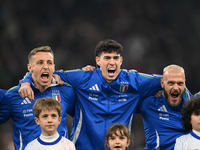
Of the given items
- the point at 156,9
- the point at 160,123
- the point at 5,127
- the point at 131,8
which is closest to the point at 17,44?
the point at 5,127

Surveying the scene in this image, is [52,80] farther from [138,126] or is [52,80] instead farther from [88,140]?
[138,126]

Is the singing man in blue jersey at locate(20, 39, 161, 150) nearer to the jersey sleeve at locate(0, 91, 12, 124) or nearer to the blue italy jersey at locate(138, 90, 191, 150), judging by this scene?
the blue italy jersey at locate(138, 90, 191, 150)

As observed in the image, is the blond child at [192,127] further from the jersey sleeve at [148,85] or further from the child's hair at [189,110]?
the jersey sleeve at [148,85]

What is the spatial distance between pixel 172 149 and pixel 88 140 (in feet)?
3.86

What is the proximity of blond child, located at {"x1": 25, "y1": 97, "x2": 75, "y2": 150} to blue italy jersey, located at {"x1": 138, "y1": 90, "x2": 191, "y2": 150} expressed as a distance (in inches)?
54.6

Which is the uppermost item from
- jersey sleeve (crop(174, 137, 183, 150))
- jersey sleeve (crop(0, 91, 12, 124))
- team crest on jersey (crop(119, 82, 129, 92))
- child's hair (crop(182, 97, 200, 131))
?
team crest on jersey (crop(119, 82, 129, 92))

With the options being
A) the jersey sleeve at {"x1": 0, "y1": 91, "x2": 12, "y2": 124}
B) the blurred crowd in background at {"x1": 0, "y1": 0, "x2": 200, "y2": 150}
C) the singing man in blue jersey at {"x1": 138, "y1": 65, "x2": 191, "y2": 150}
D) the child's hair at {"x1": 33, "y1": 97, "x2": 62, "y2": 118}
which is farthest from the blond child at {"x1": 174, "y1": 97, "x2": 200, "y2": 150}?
the blurred crowd in background at {"x1": 0, "y1": 0, "x2": 200, "y2": 150}

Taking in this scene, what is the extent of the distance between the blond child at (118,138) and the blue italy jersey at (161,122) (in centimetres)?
72

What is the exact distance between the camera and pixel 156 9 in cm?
1063

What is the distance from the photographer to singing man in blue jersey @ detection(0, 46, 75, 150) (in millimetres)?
4789

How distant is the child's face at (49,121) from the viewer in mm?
4230

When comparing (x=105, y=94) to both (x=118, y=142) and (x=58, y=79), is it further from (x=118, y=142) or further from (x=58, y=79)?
(x=118, y=142)

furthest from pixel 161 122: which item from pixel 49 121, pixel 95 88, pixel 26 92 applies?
pixel 26 92

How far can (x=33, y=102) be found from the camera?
4.86 meters
